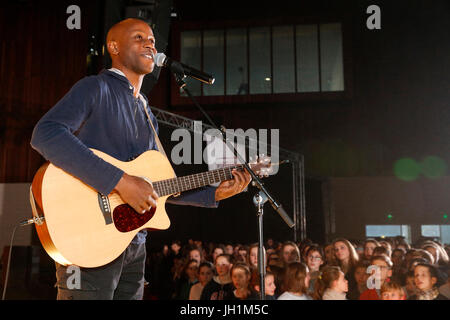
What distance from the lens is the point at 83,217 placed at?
4.88ft

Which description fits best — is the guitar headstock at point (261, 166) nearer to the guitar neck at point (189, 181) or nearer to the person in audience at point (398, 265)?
the guitar neck at point (189, 181)

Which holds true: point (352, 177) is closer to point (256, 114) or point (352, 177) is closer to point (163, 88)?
point (256, 114)

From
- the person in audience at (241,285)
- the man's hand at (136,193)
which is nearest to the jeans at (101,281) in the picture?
the man's hand at (136,193)

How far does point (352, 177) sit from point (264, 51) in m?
3.84

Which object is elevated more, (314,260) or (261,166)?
(261,166)

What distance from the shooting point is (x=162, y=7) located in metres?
4.86

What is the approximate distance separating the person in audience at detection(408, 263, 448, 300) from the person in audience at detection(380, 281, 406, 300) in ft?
0.61

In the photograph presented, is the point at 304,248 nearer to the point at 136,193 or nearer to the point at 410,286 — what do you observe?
the point at 410,286

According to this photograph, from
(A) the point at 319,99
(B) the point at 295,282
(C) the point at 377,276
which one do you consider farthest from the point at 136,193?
(A) the point at 319,99

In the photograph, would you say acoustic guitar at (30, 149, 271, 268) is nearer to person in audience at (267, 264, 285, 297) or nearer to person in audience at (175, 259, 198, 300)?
person in audience at (267, 264, 285, 297)

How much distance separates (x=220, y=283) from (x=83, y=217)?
3.51 meters

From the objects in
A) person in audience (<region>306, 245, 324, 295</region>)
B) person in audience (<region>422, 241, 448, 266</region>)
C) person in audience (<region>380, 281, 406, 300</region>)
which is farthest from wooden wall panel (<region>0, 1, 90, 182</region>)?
person in audience (<region>380, 281, 406, 300</region>)
